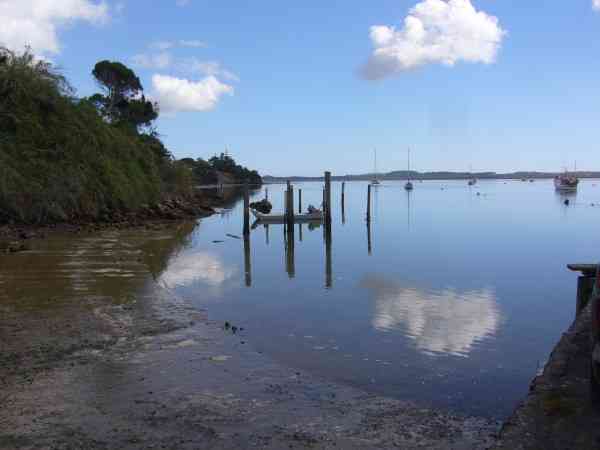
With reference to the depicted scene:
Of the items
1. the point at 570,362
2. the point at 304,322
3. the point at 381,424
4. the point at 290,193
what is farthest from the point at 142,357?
the point at 290,193

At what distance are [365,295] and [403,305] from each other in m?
1.31

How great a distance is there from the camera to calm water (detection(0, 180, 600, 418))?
843 cm

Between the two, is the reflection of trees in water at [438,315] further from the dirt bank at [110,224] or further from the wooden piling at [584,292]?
the dirt bank at [110,224]

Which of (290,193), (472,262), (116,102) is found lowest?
(472,262)

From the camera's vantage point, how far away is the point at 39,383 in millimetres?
6348

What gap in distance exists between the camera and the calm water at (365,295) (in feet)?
27.7

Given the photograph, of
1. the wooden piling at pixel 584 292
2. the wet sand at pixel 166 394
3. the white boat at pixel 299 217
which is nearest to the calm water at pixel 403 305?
the wet sand at pixel 166 394

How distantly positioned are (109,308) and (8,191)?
46.4ft

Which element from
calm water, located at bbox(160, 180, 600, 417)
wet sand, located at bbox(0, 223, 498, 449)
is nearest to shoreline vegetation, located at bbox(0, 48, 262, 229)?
calm water, located at bbox(160, 180, 600, 417)

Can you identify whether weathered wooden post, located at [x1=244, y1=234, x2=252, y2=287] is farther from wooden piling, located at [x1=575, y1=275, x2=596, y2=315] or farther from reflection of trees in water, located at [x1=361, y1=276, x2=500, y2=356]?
wooden piling, located at [x1=575, y1=275, x2=596, y2=315]

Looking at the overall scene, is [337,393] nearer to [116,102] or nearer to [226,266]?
[226,266]

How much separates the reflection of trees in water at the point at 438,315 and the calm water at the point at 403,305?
3 centimetres

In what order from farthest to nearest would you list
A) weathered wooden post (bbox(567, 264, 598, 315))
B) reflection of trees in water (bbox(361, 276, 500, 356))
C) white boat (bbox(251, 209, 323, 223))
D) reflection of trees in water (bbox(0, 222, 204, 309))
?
white boat (bbox(251, 209, 323, 223))
reflection of trees in water (bbox(0, 222, 204, 309))
reflection of trees in water (bbox(361, 276, 500, 356))
weathered wooden post (bbox(567, 264, 598, 315))

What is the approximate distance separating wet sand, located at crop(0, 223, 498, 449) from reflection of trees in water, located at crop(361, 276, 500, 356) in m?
3.12
